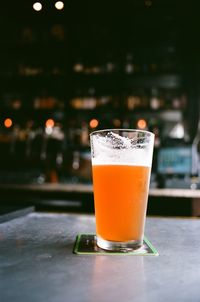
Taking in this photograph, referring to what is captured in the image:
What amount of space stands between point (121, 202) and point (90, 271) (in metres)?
0.22

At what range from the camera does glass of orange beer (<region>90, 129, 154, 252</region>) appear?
0.70 m

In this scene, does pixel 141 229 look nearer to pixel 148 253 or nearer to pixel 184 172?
pixel 148 253

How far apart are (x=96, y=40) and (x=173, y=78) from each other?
123cm

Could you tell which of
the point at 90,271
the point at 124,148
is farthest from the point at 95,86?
the point at 90,271

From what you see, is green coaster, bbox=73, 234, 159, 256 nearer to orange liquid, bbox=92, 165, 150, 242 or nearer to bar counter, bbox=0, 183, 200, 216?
orange liquid, bbox=92, 165, 150, 242

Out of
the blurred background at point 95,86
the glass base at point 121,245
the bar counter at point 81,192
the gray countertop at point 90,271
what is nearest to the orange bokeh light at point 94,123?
the blurred background at point 95,86

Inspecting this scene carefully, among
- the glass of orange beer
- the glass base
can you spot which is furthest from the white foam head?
the glass base

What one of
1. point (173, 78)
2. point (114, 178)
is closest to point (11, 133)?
point (173, 78)

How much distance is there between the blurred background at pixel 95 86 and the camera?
4.45 m

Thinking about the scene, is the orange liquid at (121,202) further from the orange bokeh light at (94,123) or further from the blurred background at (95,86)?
the orange bokeh light at (94,123)

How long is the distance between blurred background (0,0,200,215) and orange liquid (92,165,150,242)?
11.2ft

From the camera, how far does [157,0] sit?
3422 millimetres

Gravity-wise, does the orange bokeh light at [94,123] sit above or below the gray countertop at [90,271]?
above

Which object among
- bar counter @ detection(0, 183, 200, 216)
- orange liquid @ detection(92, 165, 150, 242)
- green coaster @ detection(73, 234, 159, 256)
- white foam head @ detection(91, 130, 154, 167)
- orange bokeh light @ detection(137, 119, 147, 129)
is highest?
orange bokeh light @ detection(137, 119, 147, 129)
